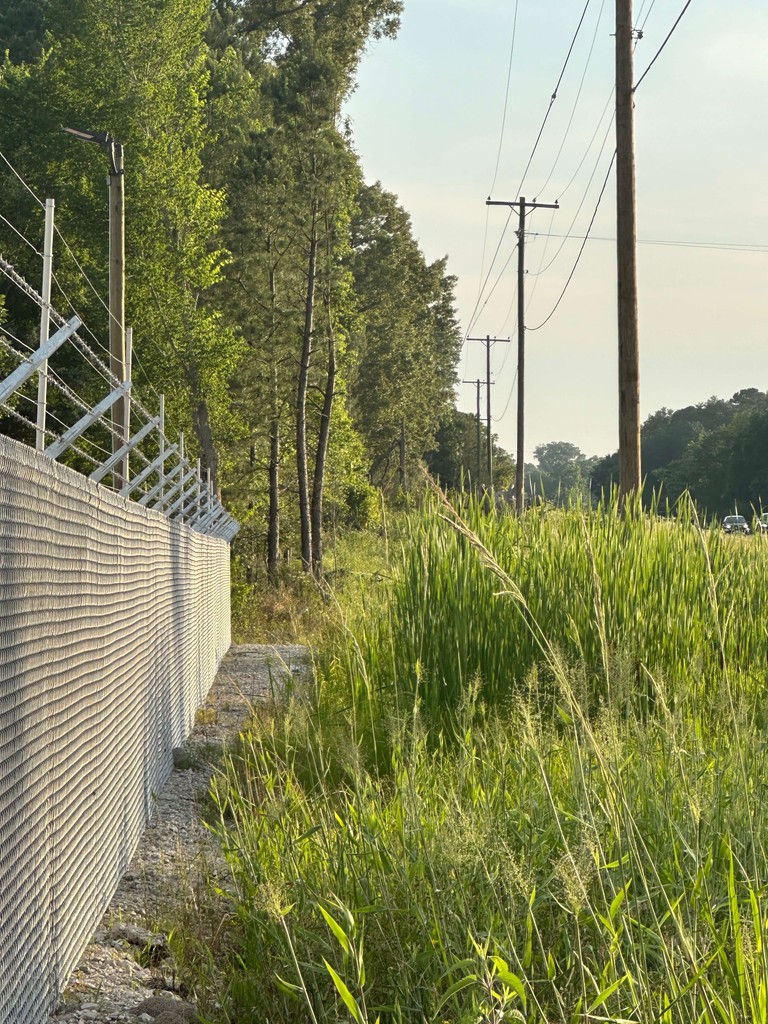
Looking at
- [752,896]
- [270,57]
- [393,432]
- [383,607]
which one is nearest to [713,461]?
[393,432]

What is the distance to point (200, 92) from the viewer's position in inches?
1570

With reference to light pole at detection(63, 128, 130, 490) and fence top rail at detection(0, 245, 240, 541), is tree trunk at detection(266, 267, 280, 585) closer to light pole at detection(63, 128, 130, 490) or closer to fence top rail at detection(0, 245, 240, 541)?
fence top rail at detection(0, 245, 240, 541)

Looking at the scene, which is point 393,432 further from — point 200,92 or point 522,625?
point 522,625

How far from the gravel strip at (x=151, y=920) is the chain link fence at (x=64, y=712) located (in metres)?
0.10

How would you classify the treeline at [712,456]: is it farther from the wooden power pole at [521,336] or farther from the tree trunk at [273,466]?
the tree trunk at [273,466]

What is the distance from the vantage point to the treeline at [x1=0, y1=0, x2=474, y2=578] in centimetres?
3288

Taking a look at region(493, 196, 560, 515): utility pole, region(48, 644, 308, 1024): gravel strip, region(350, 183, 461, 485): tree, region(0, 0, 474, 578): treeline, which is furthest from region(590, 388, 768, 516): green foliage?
region(48, 644, 308, 1024): gravel strip

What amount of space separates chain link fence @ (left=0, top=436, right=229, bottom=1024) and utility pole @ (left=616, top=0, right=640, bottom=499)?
720 centimetres

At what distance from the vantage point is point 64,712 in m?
5.04

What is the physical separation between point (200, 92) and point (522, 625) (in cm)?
3538

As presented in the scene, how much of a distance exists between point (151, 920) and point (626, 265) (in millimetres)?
10779

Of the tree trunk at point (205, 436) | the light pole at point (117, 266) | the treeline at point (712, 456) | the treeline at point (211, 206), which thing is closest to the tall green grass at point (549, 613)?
the light pole at point (117, 266)

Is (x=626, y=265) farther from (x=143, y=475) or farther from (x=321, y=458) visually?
(x=321, y=458)

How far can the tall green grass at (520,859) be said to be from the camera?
9.58 feet
